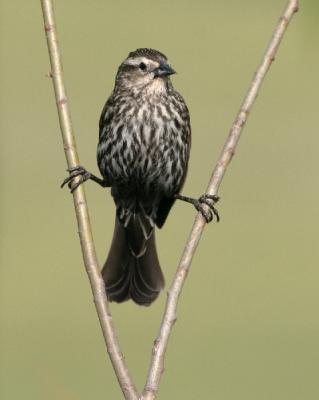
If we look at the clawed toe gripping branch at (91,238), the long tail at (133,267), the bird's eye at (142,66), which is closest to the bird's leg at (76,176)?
the clawed toe gripping branch at (91,238)

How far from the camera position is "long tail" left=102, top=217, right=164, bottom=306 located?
11.2 ft

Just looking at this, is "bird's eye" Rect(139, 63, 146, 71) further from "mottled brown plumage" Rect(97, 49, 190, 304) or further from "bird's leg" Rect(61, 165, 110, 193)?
"bird's leg" Rect(61, 165, 110, 193)

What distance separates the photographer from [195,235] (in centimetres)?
220

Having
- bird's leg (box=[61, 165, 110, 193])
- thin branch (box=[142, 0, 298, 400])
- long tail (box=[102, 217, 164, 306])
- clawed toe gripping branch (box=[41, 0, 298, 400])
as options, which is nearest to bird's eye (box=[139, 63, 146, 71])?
bird's leg (box=[61, 165, 110, 193])

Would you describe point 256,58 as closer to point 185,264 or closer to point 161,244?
point 161,244

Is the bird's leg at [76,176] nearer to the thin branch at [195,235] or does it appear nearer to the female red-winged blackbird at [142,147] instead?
the female red-winged blackbird at [142,147]

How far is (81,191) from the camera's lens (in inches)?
88.4

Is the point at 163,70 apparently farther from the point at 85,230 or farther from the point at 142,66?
the point at 85,230

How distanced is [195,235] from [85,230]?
199mm

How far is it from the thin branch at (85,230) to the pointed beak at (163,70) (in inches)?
37.7

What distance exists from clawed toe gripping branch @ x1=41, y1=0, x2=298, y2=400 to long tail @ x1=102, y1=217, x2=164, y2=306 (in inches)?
40.9

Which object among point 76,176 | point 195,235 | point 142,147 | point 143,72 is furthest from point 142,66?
point 195,235

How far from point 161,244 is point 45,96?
1.50 m

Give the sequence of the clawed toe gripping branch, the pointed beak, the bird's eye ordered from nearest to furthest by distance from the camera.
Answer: the clawed toe gripping branch
the pointed beak
the bird's eye
